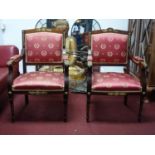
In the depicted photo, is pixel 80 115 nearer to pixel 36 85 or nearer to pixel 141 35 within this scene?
pixel 36 85

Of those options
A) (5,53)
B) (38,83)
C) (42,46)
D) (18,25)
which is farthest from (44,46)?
(18,25)

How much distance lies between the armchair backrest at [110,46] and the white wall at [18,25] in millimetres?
1222

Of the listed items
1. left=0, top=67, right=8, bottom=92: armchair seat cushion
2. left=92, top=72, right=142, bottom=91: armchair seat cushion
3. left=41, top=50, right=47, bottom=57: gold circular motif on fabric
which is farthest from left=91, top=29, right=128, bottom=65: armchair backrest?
left=0, top=67, right=8, bottom=92: armchair seat cushion

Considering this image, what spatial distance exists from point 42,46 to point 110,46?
2.52 ft

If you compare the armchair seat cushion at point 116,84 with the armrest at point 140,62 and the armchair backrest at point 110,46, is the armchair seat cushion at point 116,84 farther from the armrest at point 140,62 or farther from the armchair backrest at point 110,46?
the armchair backrest at point 110,46

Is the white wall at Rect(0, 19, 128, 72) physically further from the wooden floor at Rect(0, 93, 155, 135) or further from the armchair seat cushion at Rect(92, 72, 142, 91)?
the armchair seat cushion at Rect(92, 72, 142, 91)

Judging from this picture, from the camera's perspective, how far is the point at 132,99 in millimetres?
3203

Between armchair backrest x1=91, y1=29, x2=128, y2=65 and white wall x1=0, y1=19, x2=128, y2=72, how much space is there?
1.22 m

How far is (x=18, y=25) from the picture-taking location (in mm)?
4027

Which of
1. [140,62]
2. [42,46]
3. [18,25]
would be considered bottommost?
[140,62]

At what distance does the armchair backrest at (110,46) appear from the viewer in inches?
109

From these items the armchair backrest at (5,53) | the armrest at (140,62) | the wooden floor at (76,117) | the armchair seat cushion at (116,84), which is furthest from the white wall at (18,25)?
the armchair seat cushion at (116,84)

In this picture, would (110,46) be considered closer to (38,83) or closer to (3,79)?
(38,83)

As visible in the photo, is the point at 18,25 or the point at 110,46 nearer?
the point at 110,46
